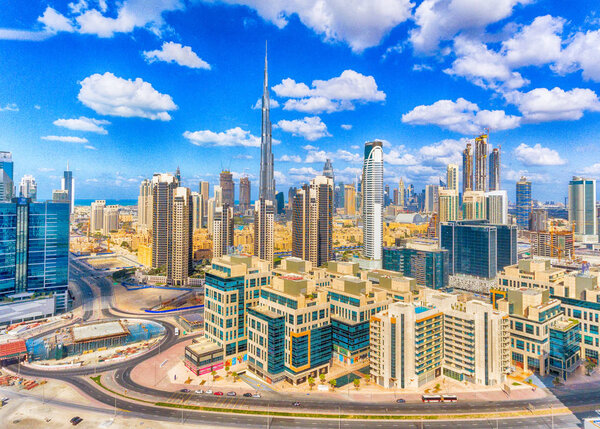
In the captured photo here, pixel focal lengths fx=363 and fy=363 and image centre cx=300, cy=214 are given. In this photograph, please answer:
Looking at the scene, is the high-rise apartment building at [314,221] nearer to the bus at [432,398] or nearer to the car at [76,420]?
the bus at [432,398]

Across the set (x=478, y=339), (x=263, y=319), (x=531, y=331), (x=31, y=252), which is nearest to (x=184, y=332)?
(x=263, y=319)

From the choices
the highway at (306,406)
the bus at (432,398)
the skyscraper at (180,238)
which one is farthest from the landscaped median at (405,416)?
the skyscraper at (180,238)

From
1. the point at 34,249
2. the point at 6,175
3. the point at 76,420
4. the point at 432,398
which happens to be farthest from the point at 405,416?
the point at 6,175

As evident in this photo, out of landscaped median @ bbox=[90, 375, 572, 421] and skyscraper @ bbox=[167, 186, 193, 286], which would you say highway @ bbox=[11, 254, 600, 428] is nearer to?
landscaped median @ bbox=[90, 375, 572, 421]

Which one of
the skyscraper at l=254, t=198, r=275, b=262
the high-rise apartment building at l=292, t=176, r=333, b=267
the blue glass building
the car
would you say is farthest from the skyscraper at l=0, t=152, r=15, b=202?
the high-rise apartment building at l=292, t=176, r=333, b=267

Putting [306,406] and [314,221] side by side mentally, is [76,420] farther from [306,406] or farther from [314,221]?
[314,221]

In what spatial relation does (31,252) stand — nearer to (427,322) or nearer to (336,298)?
(336,298)
